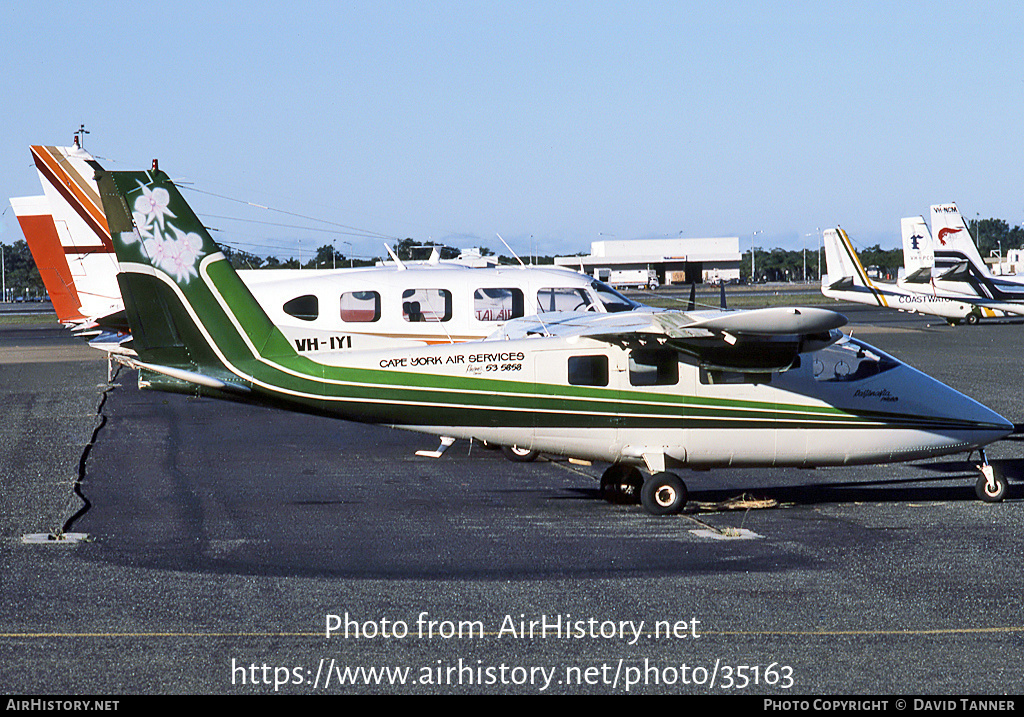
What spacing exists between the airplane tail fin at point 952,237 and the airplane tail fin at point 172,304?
43.3m

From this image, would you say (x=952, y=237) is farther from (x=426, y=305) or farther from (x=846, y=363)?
(x=846, y=363)

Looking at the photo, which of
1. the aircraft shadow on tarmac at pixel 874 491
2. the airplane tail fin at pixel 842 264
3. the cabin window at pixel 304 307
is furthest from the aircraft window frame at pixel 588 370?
the airplane tail fin at pixel 842 264

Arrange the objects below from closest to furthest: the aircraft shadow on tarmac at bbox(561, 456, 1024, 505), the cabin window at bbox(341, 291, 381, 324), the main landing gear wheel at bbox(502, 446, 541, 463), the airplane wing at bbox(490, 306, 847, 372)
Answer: the airplane wing at bbox(490, 306, 847, 372), the aircraft shadow on tarmac at bbox(561, 456, 1024, 505), the main landing gear wheel at bbox(502, 446, 541, 463), the cabin window at bbox(341, 291, 381, 324)

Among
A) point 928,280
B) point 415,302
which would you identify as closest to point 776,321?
point 415,302

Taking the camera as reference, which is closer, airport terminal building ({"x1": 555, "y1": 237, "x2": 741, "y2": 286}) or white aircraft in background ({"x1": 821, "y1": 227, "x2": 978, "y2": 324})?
white aircraft in background ({"x1": 821, "y1": 227, "x2": 978, "y2": 324})

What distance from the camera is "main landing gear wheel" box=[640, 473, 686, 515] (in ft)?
42.3

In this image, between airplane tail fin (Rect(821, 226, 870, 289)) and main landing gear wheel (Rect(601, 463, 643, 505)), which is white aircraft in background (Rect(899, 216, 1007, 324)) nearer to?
airplane tail fin (Rect(821, 226, 870, 289))

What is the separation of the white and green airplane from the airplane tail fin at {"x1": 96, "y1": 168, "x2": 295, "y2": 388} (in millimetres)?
16

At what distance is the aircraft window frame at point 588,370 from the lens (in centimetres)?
1329

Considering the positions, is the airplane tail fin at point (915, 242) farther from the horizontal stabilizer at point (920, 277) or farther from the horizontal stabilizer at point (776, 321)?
the horizontal stabilizer at point (776, 321)

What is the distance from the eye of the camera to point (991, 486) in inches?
532

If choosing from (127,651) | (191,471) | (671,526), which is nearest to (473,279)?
(191,471)

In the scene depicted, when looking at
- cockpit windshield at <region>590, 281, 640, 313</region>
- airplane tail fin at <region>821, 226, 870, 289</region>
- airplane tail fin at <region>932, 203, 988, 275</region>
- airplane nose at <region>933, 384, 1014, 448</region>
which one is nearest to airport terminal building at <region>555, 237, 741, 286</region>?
airplane tail fin at <region>821, 226, 870, 289</region>

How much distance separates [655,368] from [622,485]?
4.98ft
